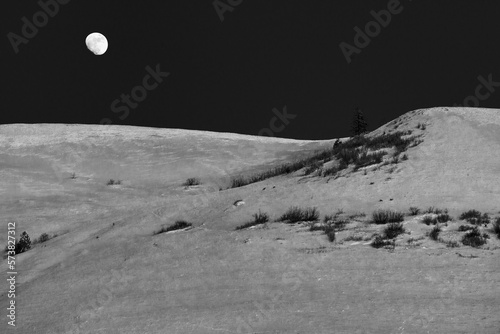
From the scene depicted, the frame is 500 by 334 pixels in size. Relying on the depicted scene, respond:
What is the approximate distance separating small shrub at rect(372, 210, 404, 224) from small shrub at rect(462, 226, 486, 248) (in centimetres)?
Answer: 132

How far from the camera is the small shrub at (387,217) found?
9594mm

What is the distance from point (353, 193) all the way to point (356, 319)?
5.68 meters

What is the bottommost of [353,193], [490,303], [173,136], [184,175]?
[490,303]

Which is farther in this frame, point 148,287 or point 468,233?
point 468,233

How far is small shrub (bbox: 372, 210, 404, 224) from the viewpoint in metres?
9.59

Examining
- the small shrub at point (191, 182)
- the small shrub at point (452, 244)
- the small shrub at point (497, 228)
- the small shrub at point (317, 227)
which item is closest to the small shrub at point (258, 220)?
the small shrub at point (317, 227)

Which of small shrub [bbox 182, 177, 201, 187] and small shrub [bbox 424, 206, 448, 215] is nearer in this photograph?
small shrub [bbox 424, 206, 448, 215]

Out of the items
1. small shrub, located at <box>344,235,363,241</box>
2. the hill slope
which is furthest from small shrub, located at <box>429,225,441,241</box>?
small shrub, located at <box>344,235,363,241</box>

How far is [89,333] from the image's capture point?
6.64 metres

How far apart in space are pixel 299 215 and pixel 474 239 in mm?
3315

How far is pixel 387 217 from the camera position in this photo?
9.68 m

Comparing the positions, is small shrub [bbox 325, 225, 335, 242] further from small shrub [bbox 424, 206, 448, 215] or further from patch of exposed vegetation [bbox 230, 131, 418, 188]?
patch of exposed vegetation [bbox 230, 131, 418, 188]

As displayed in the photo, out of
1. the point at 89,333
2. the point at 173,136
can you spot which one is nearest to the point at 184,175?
the point at 173,136

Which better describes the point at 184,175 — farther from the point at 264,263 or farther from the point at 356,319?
the point at 356,319
